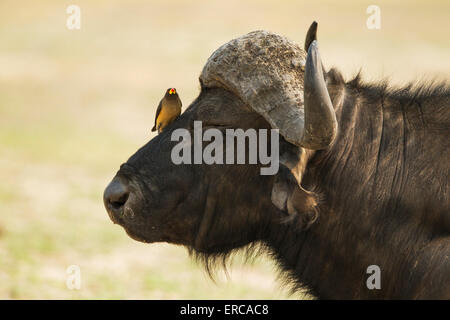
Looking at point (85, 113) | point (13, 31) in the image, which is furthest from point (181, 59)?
point (13, 31)

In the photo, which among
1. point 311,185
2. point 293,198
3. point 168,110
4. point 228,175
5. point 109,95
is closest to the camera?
point 293,198

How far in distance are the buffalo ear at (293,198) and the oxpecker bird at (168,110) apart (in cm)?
117

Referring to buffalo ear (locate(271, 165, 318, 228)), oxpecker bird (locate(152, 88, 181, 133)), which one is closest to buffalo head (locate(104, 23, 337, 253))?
buffalo ear (locate(271, 165, 318, 228))

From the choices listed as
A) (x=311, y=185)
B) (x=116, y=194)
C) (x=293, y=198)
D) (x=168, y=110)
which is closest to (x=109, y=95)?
(x=168, y=110)

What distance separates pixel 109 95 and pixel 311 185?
88.4 feet

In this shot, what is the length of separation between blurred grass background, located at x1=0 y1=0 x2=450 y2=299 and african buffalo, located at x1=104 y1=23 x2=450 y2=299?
0.73 metres

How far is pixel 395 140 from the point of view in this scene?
5734mm

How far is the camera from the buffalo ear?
5453 millimetres

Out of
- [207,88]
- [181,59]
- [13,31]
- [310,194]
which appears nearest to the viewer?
[310,194]

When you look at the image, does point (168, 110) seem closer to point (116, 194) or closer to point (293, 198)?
point (116, 194)

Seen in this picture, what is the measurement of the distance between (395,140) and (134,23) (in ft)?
128

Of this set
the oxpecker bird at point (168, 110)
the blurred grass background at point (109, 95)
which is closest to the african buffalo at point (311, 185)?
the oxpecker bird at point (168, 110)

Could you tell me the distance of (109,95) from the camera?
1253 inches
